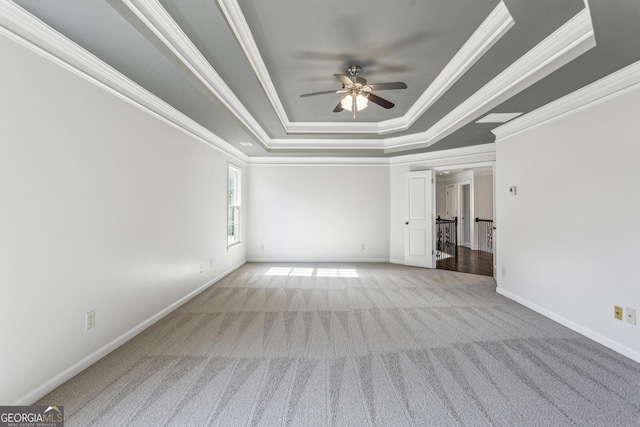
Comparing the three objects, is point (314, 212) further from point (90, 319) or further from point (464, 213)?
point (464, 213)

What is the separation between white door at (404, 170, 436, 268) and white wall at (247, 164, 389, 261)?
2.19ft

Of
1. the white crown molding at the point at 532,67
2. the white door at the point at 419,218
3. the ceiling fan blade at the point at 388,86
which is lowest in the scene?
the white door at the point at 419,218

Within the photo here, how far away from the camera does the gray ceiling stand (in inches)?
69.4

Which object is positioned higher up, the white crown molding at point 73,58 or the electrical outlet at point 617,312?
the white crown molding at point 73,58

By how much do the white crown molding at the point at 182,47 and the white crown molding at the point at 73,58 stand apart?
60 cm

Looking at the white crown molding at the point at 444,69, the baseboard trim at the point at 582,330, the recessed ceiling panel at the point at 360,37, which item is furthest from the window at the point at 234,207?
the baseboard trim at the point at 582,330

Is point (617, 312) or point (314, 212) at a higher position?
point (314, 212)

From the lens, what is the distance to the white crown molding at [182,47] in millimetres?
1756

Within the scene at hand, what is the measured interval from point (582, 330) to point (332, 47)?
385cm

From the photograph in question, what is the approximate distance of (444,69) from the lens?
2.90 meters

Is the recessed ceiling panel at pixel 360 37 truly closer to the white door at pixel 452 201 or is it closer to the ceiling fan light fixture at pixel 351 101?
the ceiling fan light fixture at pixel 351 101

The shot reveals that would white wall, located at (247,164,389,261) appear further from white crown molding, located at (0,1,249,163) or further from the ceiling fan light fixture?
the ceiling fan light fixture

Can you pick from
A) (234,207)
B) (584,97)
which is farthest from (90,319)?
(584,97)

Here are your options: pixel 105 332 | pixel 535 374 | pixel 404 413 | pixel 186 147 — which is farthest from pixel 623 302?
pixel 186 147
